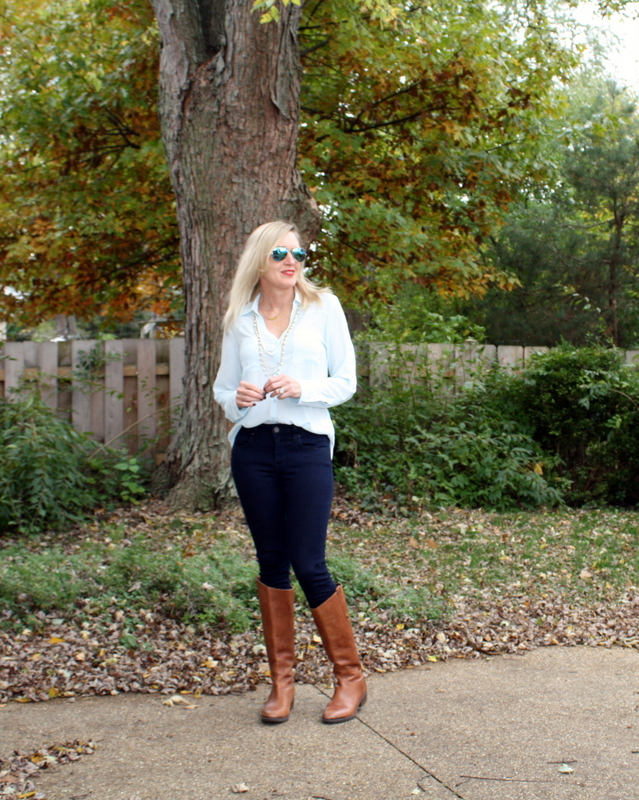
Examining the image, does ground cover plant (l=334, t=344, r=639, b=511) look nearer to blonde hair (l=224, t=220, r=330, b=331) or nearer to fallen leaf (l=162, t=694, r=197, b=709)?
fallen leaf (l=162, t=694, r=197, b=709)

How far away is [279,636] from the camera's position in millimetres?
3406

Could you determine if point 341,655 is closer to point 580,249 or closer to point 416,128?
point 416,128

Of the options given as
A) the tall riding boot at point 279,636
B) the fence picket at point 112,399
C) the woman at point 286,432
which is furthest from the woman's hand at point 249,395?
the fence picket at point 112,399

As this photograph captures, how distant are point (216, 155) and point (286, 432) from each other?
4069mm

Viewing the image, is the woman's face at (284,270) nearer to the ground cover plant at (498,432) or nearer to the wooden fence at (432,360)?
the ground cover plant at (498,432)

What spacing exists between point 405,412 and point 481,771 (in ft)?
19.2

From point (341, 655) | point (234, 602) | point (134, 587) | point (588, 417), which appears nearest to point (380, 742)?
point (341, 655)

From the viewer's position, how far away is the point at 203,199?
22.2ft

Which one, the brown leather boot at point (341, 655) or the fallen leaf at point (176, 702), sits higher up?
the brown leather boot at point (341, 655)

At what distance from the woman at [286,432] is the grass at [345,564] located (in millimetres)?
1038

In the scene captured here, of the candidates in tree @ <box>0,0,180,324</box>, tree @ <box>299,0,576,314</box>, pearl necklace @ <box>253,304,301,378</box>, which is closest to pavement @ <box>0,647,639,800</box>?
pearl necklace @ <box>253,304,301,378</box>

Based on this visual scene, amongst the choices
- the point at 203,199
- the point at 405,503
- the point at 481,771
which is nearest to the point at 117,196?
the point at 203,199

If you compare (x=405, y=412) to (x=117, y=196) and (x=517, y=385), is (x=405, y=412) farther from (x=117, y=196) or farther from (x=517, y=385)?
(x=117, y=196)

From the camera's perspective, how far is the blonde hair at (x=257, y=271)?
344cm
